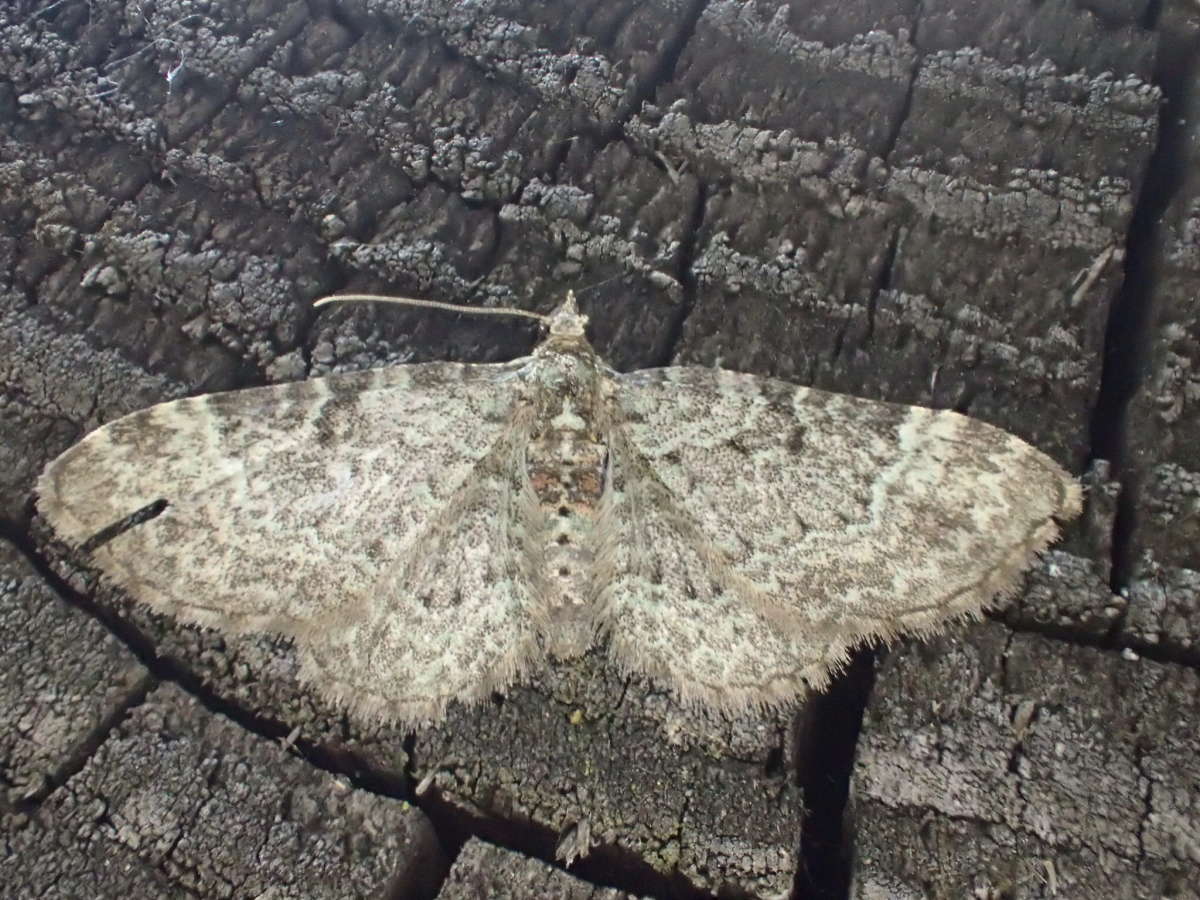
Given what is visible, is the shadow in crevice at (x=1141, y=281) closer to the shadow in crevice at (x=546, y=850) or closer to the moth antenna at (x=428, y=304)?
the shadow in crevice at (x=546, y=850)

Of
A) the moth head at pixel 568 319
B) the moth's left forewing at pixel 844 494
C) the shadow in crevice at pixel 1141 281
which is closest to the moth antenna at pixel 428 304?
the moth head at pixel 568 319

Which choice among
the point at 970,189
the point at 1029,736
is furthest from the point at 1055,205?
the point at 1029,736

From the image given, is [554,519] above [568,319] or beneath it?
beneath

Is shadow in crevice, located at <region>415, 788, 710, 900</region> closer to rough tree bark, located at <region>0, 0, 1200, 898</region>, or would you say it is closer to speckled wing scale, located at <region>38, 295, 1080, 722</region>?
rough tree bark, located at <region>0, 0, 1200, 898</region>

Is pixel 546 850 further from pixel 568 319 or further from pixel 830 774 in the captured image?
pixel 568 319

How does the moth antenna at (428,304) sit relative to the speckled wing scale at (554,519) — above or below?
above

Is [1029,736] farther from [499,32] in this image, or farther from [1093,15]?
[499,32]

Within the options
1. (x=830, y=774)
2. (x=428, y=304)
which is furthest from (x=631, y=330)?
(x=830, y=774)
